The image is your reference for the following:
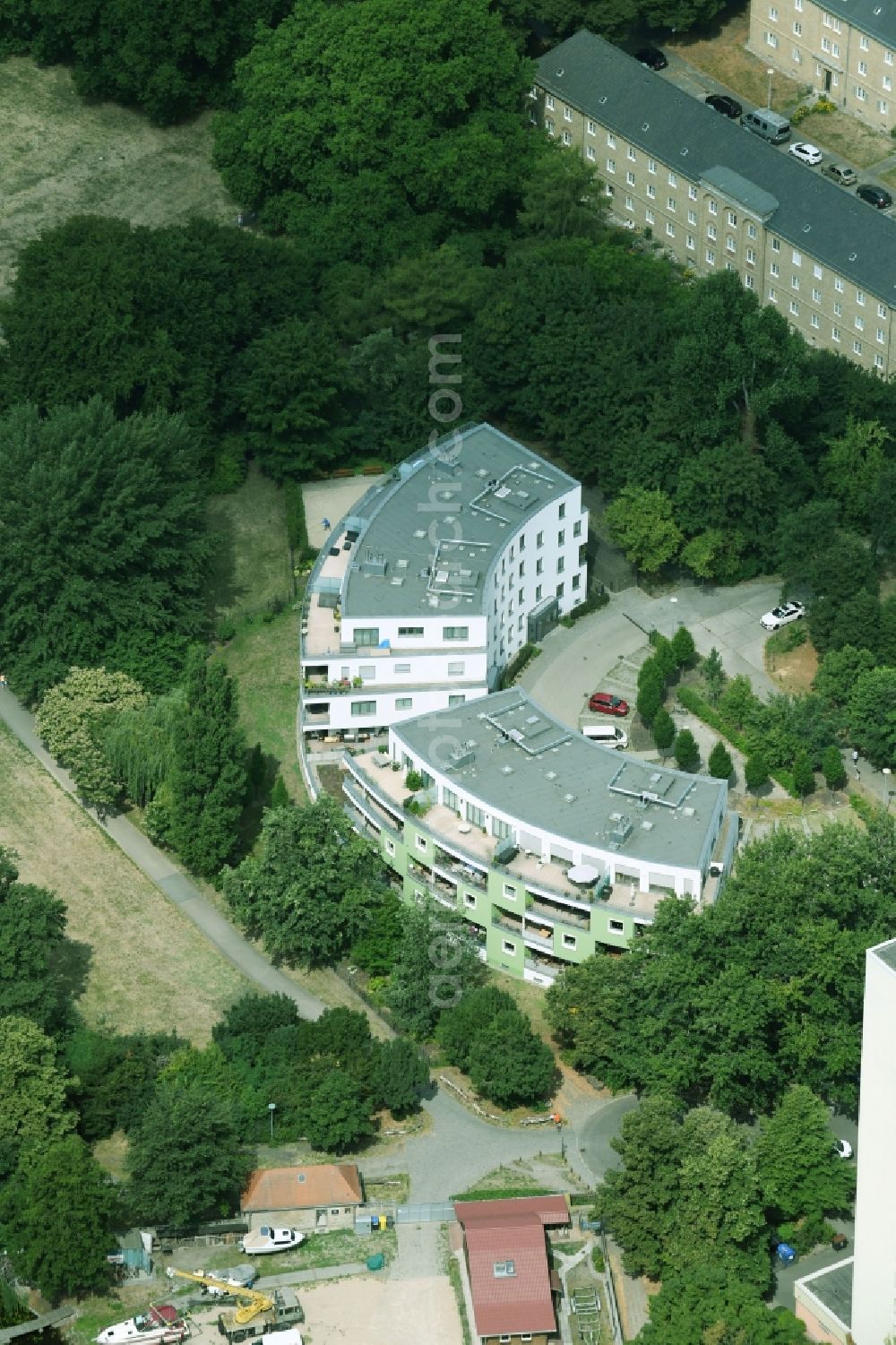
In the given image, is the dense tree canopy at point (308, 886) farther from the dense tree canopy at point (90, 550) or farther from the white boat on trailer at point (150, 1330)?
the white boat on trailer at point (150, 1330)

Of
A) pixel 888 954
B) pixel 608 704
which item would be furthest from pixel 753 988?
pixel 608 704

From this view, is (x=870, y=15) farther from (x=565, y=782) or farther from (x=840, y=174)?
(x=565, y=782)

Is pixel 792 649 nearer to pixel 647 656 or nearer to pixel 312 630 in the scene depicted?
pixel 647 656

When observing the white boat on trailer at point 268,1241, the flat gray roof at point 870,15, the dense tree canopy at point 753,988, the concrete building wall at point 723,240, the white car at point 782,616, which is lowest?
the white boat on trailer at point 268,1241

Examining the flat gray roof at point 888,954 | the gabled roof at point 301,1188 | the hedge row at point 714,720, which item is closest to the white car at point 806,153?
the hedge row at point 714,720

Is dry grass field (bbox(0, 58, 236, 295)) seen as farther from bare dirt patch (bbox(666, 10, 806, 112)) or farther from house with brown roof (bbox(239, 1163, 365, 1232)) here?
house with brown roof (bbox(239, 1163, 365, 1232))

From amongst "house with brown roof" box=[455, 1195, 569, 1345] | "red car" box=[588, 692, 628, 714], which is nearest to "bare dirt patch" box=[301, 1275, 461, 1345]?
"house with brown roof" box=[455, 1195, 569, 1345]
